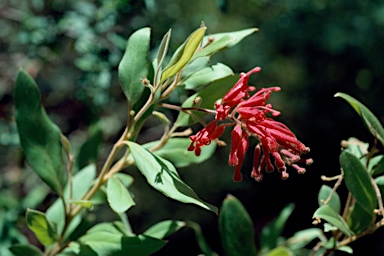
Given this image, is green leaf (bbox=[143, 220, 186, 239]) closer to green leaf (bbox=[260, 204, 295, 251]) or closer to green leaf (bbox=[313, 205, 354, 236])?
green leaf (bbox=[313, 205, 354, 236])

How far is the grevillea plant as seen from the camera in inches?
31.8

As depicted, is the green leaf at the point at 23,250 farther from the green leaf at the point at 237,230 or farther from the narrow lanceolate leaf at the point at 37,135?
the green leaf at the point at 237,230

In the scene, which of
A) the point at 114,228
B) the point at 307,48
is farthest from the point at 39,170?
the point at 307,48

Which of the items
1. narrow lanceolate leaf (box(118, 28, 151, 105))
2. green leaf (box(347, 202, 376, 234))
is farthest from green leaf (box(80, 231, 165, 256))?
green leaf (box(347, 202, 376, 234))

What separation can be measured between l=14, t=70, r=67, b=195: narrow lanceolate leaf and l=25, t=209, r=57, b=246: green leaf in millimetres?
60

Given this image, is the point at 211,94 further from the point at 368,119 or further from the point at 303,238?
the point at 303,238

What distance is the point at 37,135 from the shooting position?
40.9 inches

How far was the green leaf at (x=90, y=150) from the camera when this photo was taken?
4.66ft

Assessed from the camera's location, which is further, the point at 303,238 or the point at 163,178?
the point at 303,238

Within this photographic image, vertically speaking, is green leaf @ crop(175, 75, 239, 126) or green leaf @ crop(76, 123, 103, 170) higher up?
green leaf @ crop(175, 75, 239, 126)

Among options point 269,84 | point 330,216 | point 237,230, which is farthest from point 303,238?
point 269,84

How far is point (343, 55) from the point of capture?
3.43 m

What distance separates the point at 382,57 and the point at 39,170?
2750mm

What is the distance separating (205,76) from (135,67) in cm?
11
